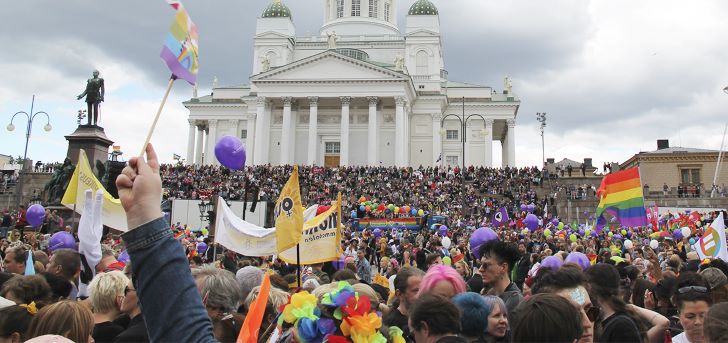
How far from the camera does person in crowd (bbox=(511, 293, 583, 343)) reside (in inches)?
107

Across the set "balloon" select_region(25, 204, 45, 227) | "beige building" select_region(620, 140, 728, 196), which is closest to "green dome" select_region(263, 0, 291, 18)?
"beige building" select_region(620, 140, 728, 196)

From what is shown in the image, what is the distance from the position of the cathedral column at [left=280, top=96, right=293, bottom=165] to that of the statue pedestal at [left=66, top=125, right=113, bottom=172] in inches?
1540

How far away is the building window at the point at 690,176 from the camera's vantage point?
195 feet

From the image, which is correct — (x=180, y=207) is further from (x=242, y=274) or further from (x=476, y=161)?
(x=476, y=161)

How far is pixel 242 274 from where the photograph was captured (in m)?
6.57

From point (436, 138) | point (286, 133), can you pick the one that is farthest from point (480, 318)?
point (436, 138)

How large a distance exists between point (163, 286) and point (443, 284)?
3054 millimetres

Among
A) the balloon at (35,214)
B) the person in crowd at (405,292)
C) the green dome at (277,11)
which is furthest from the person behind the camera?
the green dome at (277,11)

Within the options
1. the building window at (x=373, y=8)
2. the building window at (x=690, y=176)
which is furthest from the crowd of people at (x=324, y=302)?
the building window at (x=373, y=8)

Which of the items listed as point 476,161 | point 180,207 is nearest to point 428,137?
point 476,161

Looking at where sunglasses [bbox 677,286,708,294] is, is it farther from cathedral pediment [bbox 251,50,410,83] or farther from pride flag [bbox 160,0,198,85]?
cathedral pediment [bbox 251,50,410,83]

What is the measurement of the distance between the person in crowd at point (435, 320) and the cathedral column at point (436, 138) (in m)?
58.5

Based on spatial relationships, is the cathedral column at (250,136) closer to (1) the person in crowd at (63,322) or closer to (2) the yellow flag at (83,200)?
(2) the yellow flag at (83,200)

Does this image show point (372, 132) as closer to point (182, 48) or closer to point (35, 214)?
point (35, 214)
